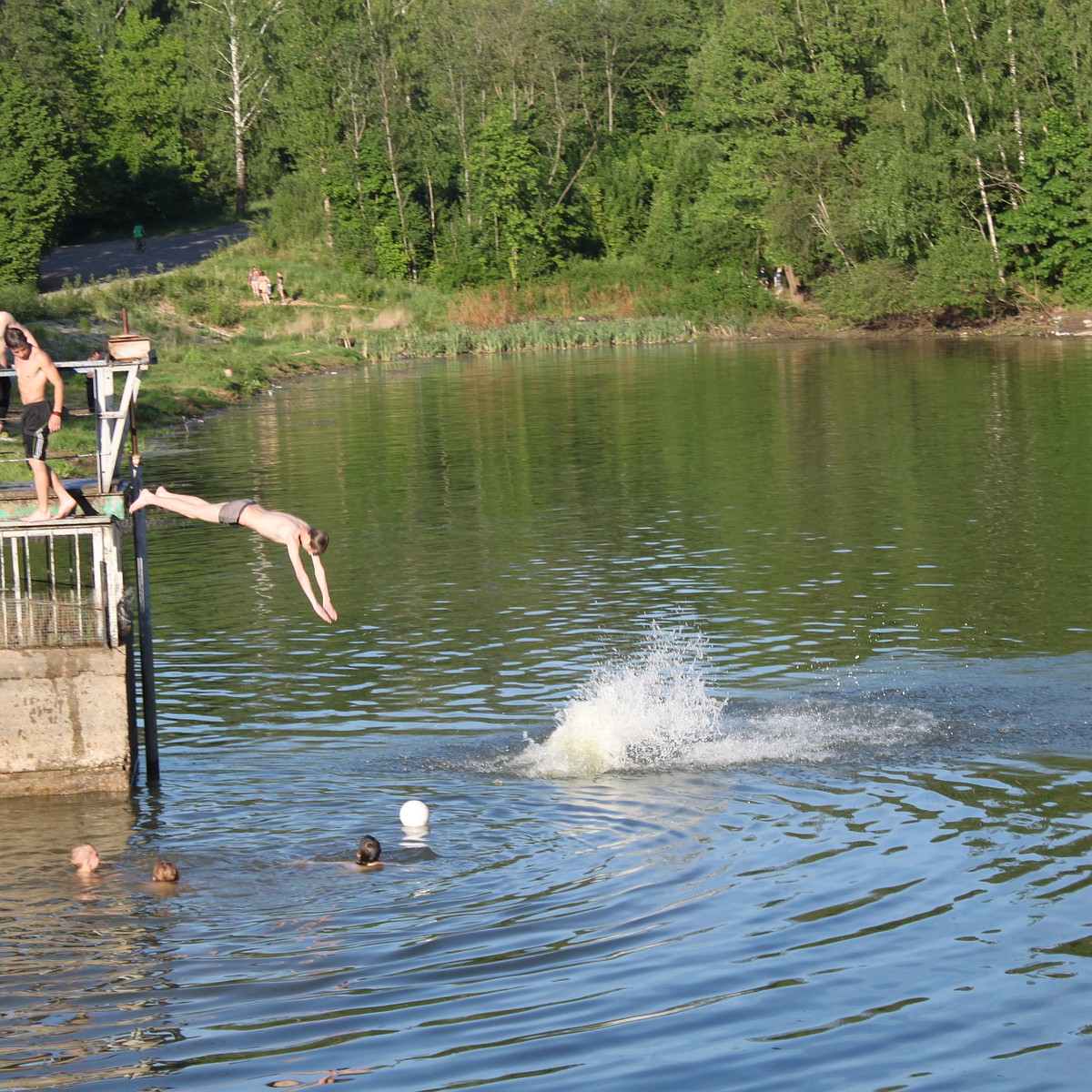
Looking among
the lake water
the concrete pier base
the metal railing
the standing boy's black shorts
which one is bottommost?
the lake water

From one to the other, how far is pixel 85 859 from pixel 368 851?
2.46 meters

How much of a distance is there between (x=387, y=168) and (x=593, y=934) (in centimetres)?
8945

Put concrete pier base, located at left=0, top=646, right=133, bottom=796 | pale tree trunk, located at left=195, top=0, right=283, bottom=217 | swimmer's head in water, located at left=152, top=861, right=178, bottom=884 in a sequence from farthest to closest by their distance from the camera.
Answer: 1. pale tree trunk, located at left=195, top=0, right=283, bottom=217
2. concrete pier base, located at left=0, top=646, right=133, bottom=796
3. swimmer's head in water, located at left=152, top=861, right=178, bottom=884

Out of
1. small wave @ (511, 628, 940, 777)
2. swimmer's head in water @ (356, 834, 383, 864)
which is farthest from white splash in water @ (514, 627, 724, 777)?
swimmer's head in water @ (356, 834, 383, 864)

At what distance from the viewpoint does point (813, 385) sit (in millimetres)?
57375

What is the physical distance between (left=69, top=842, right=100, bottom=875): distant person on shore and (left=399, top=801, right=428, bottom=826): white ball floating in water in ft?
9.01

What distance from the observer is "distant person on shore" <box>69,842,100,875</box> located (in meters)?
14.5

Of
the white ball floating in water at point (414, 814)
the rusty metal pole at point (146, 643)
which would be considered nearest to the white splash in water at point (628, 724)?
the white ball floating in water at point (414, 814)

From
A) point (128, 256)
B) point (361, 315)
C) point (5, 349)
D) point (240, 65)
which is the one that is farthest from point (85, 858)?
point (240, 65)

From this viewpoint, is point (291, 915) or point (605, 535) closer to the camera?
point (291, 915)

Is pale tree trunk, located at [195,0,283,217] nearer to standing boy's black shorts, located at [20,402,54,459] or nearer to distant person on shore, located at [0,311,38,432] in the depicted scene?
distant person on shore, located at [0,311,38,432]

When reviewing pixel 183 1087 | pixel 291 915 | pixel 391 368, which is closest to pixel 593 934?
pixel 291 915

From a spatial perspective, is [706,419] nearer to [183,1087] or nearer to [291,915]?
[291,915]

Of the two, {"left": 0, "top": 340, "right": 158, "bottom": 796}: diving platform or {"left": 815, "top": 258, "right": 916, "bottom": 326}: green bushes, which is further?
{"left": 815, "top": 258, "right": 916, "bottom": 326}: green bushes
